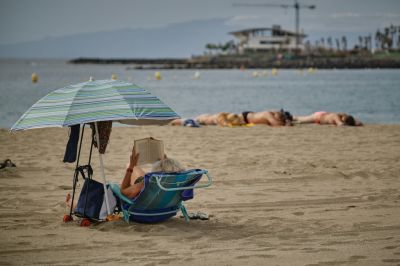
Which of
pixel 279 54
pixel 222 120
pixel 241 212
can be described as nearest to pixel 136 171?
pixel 241 212

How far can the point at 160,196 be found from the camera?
607cm

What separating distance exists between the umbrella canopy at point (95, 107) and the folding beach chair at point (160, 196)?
519 millimetres

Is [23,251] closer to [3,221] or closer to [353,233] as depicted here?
[3,221]

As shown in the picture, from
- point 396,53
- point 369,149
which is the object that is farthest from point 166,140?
point 396,53

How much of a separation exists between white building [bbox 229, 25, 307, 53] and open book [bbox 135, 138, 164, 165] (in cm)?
15267

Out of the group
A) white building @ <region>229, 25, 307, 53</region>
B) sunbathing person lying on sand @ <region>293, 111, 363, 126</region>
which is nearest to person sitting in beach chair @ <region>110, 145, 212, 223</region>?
sunbathing person lying on sand @ <region>293, 111, 363, 126</region>

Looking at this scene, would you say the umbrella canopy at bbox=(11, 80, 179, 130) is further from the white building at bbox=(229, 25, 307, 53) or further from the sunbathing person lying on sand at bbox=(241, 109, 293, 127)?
the white building at bbox=(229, 25, 307, 53)

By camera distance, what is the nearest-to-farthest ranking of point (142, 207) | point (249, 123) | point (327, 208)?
1. point (142, 207)
2. point (327, 208)
3. point (249, 123)

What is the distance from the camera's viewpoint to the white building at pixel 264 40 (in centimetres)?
15838

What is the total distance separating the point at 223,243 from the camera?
5691mm

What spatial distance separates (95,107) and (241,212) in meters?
1.95

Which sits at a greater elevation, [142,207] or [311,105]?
[142,207]

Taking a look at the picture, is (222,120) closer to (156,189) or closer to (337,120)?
(337,120)

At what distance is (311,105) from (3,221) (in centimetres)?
2782
